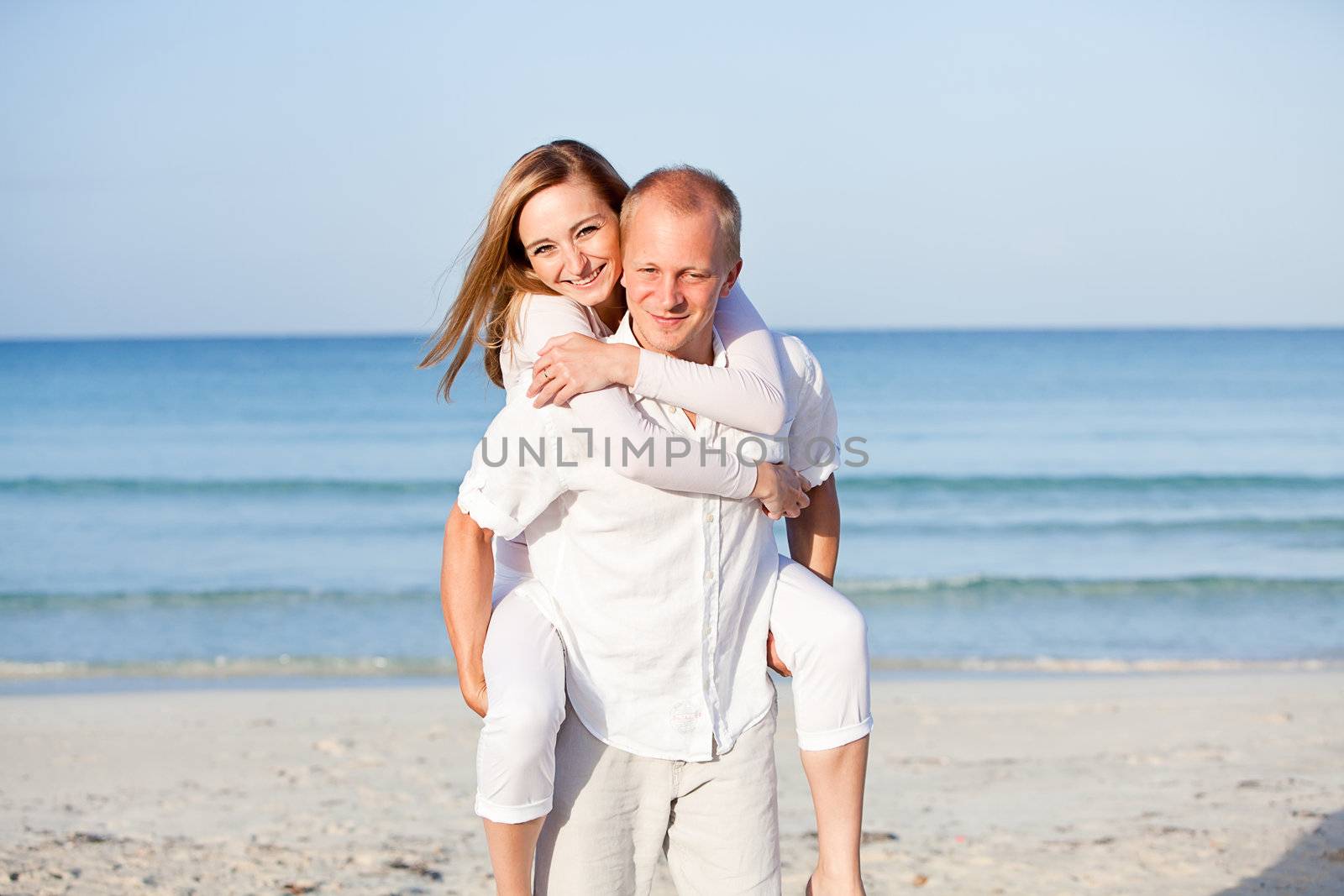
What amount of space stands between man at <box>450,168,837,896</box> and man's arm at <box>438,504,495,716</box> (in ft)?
0.31

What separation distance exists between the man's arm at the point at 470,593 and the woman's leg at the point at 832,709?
0.62m

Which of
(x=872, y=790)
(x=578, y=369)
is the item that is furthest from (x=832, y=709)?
(x=872, y=790)

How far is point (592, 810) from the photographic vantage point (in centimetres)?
254

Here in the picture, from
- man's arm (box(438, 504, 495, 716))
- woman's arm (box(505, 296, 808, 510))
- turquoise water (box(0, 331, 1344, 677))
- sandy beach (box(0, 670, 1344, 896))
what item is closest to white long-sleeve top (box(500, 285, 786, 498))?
woman's arm (box(505, 296, 808, 510))

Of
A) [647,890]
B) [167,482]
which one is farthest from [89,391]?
[647,890]

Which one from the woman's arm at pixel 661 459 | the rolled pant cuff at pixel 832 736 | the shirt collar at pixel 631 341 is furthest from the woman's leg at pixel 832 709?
the shirt collar at pixel 631 341

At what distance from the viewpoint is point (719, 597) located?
8.39 feet

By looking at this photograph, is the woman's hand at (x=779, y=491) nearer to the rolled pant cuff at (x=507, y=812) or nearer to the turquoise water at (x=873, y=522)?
the rolled pant cuff at (x=507, y=812)

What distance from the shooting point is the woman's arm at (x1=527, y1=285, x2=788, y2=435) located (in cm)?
249

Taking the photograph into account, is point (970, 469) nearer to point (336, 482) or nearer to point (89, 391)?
point (336, 482)

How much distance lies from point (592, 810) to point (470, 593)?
1.67ft

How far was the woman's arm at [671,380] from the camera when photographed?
2490 millimetres

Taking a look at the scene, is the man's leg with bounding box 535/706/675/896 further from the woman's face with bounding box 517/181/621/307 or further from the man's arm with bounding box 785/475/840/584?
the woman's face with bounding box 517/181/621/307

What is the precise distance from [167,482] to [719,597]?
1823 cm
